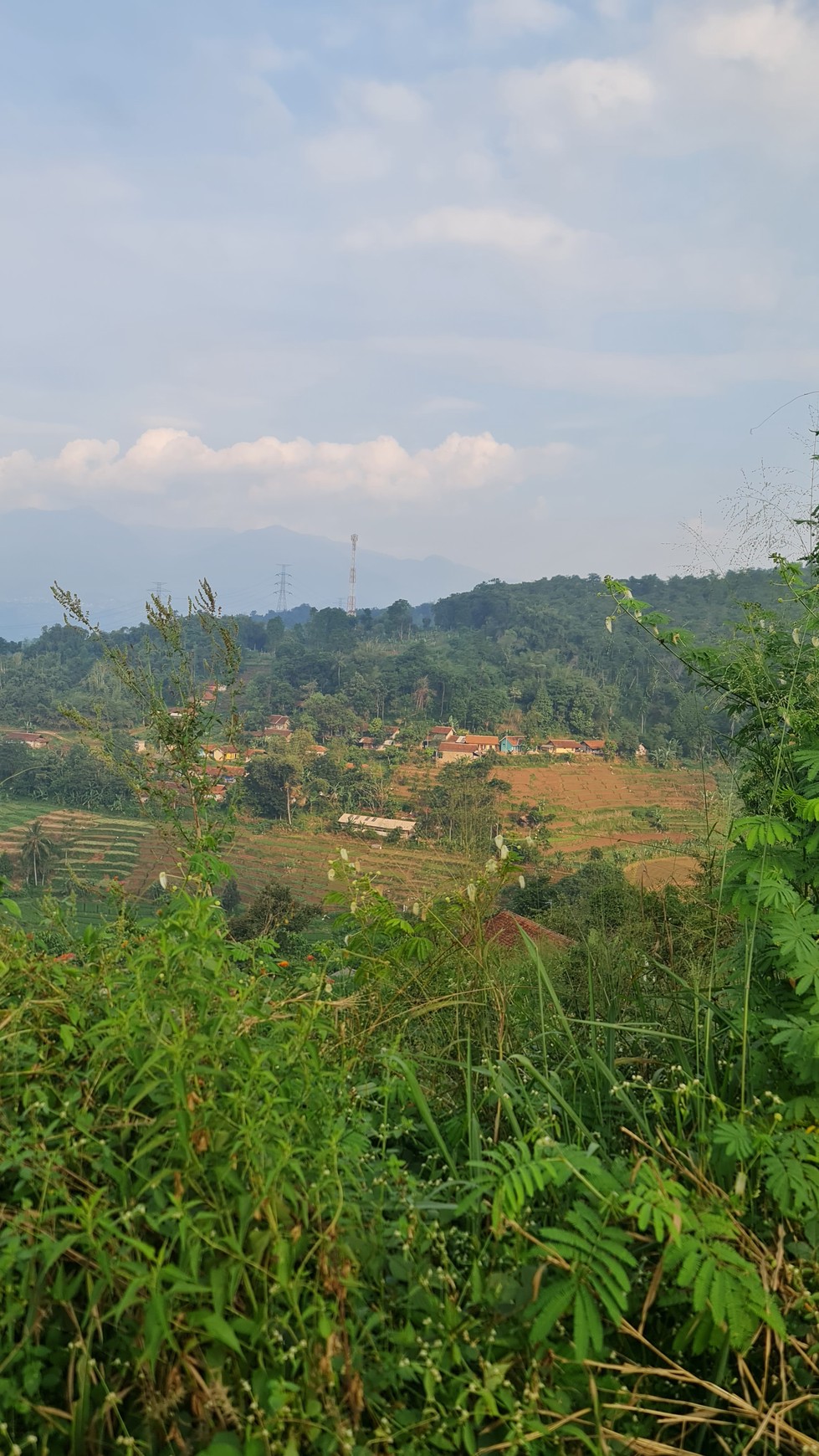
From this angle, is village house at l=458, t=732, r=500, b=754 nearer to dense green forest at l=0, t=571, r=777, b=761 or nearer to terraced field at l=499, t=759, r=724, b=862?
dense green forest at l=0, t=571, r=777, b=761

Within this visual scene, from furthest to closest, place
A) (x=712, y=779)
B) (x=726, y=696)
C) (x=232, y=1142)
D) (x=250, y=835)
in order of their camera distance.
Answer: (x=250, y=835) → (x=712, y=779) → (x=726, y=696) → (x=232, y=1142)

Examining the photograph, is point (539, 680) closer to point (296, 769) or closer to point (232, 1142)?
point (296, 769)

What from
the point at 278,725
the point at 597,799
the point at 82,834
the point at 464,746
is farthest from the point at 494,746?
the point at 82,834

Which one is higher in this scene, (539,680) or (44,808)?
(539,680)

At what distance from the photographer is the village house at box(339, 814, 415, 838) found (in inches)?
1062

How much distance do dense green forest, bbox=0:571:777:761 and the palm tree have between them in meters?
8.14

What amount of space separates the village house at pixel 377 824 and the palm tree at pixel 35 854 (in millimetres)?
9578

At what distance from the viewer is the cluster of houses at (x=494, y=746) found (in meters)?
38.4

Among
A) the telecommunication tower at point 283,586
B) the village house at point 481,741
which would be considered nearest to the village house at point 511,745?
the village house at point 481,741

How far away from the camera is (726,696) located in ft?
6.48

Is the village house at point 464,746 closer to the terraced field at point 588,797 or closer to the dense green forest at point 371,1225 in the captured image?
the terraced field at point 588,797

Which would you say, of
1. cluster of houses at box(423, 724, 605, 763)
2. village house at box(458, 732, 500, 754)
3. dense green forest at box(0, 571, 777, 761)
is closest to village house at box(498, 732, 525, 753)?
cluster of houses at box(423, 724, 605, 763)

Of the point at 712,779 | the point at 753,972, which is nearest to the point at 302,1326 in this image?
the point at 753,972

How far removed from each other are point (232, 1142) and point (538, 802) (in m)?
31.6
